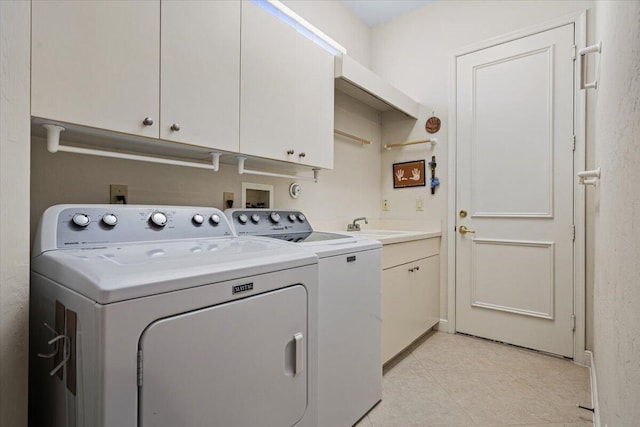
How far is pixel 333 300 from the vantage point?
1431 mm

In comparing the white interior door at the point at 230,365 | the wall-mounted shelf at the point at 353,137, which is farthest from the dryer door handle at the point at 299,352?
the wall-mounted shelf at the point at 353,137

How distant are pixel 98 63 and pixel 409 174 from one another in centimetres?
252

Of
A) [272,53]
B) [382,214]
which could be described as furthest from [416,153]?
[272,53]

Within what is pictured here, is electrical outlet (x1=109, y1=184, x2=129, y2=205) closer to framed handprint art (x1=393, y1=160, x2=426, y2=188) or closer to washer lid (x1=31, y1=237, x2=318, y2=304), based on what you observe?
washer lid (x1=31, y1=237, x2=318, y2=304)

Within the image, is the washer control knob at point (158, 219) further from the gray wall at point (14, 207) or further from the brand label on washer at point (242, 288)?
the brand label on washer at point (242, 288)

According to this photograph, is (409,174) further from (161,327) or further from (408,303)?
(161,327)

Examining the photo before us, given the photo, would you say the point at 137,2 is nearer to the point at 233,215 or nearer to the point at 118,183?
the point at 118,183

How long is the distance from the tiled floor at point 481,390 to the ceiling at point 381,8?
3000 mm

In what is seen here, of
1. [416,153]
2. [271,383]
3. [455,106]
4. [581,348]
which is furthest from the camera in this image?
[416,153]

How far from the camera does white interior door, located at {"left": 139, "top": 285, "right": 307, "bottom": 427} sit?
79cm

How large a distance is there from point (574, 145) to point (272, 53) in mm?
2151

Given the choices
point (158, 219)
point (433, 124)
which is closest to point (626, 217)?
point (158, 219)

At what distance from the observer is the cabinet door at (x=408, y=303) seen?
205cm

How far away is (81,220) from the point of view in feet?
3.71
